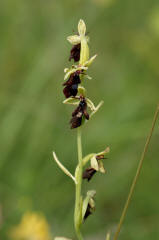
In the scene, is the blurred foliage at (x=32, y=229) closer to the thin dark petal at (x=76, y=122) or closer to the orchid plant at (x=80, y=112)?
the orchid plant at (x=80, y=112)

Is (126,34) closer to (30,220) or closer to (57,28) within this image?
(57,28)

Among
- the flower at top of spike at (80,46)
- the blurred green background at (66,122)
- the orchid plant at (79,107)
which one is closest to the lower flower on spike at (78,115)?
the orchid plant at (79,107)

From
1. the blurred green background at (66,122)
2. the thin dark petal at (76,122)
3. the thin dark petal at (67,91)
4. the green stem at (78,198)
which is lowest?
the green stem at (78,198)

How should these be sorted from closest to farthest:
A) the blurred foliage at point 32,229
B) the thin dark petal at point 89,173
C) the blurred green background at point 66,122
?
the thin dark petal at point 89,173
the blurred foliage at point 32,229
the blurred green background at point 66,122

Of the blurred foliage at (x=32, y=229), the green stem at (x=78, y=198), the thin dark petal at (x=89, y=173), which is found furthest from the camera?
the blurred foliage at (x=32, y=229)

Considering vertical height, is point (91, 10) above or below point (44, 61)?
above

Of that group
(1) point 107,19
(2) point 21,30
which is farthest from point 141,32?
(2) point 21,30

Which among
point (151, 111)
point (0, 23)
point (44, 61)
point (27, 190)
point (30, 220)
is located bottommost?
point (30, 220)

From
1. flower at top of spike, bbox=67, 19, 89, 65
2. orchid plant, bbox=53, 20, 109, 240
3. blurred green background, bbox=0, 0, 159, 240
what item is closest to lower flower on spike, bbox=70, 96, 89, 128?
orchid plant, bbox=53, 20, 109, 240

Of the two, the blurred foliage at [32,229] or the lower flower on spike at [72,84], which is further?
the blurred foliage at [32,229]
